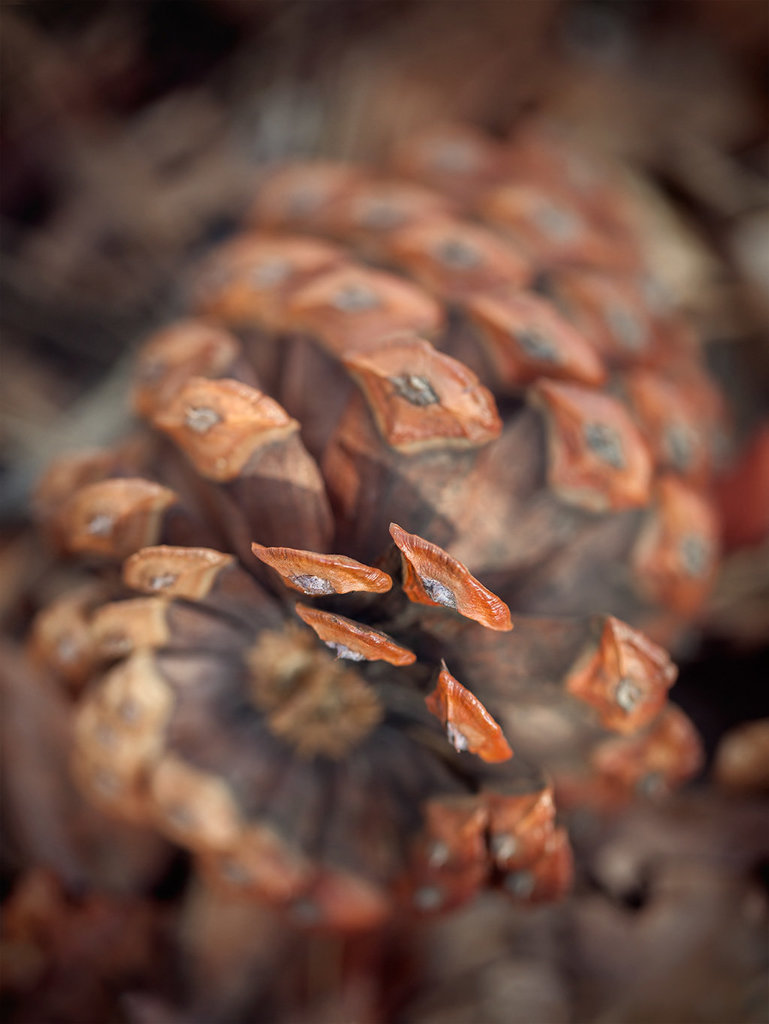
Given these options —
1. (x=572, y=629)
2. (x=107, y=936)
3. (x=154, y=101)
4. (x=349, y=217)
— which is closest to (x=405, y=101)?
(x=154, y=101)

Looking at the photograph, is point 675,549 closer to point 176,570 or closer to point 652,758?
point 652,758

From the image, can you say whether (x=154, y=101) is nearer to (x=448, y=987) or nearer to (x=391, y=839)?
(x=391, y=839)

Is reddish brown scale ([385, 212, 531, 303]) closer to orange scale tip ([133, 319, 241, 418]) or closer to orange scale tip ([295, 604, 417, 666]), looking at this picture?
orange scale tip ([133, 319, 241, 418])

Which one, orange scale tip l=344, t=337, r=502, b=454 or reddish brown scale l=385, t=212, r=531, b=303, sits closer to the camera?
orange scale tip l=344, t=337, r=502, b=454

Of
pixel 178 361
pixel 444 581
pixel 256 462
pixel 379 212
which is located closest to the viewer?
pixel 444 581

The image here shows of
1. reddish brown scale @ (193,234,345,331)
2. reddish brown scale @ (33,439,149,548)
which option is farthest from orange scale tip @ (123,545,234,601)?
reddish brown scale @ (193,234,345,331)

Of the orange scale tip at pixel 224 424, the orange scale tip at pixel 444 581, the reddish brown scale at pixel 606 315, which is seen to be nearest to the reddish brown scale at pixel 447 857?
the orange scale tip at pixel 444 581

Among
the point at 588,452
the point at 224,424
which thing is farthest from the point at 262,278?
the point at 588,452

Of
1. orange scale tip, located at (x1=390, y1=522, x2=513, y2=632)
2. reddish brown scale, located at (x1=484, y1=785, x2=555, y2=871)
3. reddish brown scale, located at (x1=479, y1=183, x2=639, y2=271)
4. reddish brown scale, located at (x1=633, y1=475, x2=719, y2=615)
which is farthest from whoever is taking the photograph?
reddish brown scale, located at (x1=479, y1=183, x2=639, y2=271)
